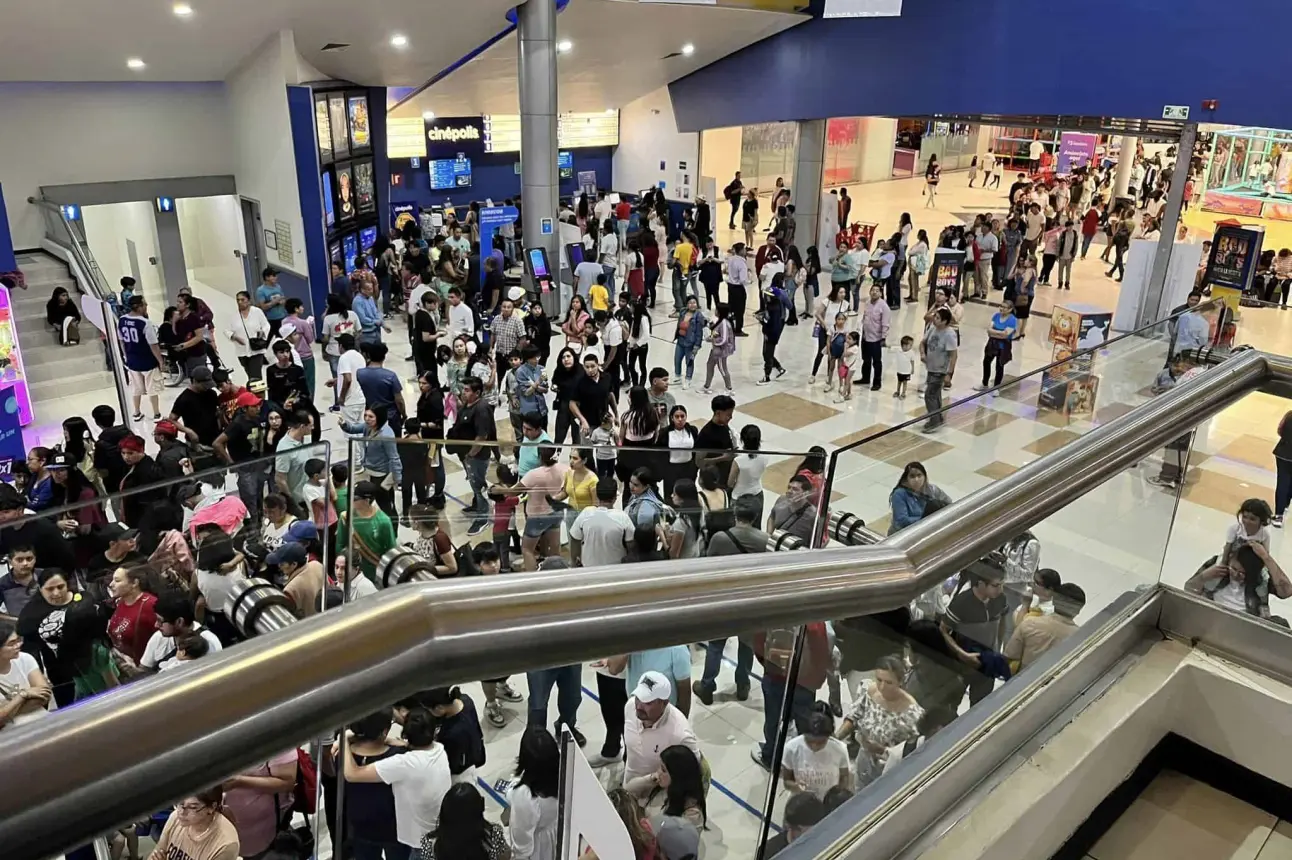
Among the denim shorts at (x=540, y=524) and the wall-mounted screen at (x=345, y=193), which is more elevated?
the wall-mounted screen at (x=345, y=193)

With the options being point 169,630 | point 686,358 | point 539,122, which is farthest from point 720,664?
point 539,122

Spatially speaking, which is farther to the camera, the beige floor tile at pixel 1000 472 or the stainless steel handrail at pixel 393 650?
the beige floor tile at pixel 1000 472

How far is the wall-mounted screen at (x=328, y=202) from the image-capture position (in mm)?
15715

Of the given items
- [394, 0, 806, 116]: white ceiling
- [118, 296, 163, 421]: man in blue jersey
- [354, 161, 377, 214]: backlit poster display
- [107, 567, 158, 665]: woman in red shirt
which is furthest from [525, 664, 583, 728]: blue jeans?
[354, 161, 377, 214]: backlit poster display

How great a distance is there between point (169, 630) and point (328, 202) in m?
13.1

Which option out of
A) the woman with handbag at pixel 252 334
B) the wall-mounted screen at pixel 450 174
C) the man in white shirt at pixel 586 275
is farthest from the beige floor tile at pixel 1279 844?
the wall-mounted screen at pixel 450 174

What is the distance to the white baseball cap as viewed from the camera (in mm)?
1777

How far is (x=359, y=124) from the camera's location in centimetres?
1752

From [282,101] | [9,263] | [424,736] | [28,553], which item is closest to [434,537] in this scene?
[424,736]

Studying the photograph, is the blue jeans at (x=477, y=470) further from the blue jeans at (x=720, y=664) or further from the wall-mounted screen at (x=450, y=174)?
the wall-mounted screen at (x=450, y=174)

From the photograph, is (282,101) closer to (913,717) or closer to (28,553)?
(28,553)

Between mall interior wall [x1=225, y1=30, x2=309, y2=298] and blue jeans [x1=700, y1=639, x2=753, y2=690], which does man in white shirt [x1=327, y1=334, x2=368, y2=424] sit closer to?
mall interior wall [x1=225, y1=30, x2=309, y2=298]

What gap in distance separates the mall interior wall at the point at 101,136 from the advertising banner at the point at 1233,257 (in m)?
15.5

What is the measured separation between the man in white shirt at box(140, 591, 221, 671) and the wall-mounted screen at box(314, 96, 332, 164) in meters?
12.2
